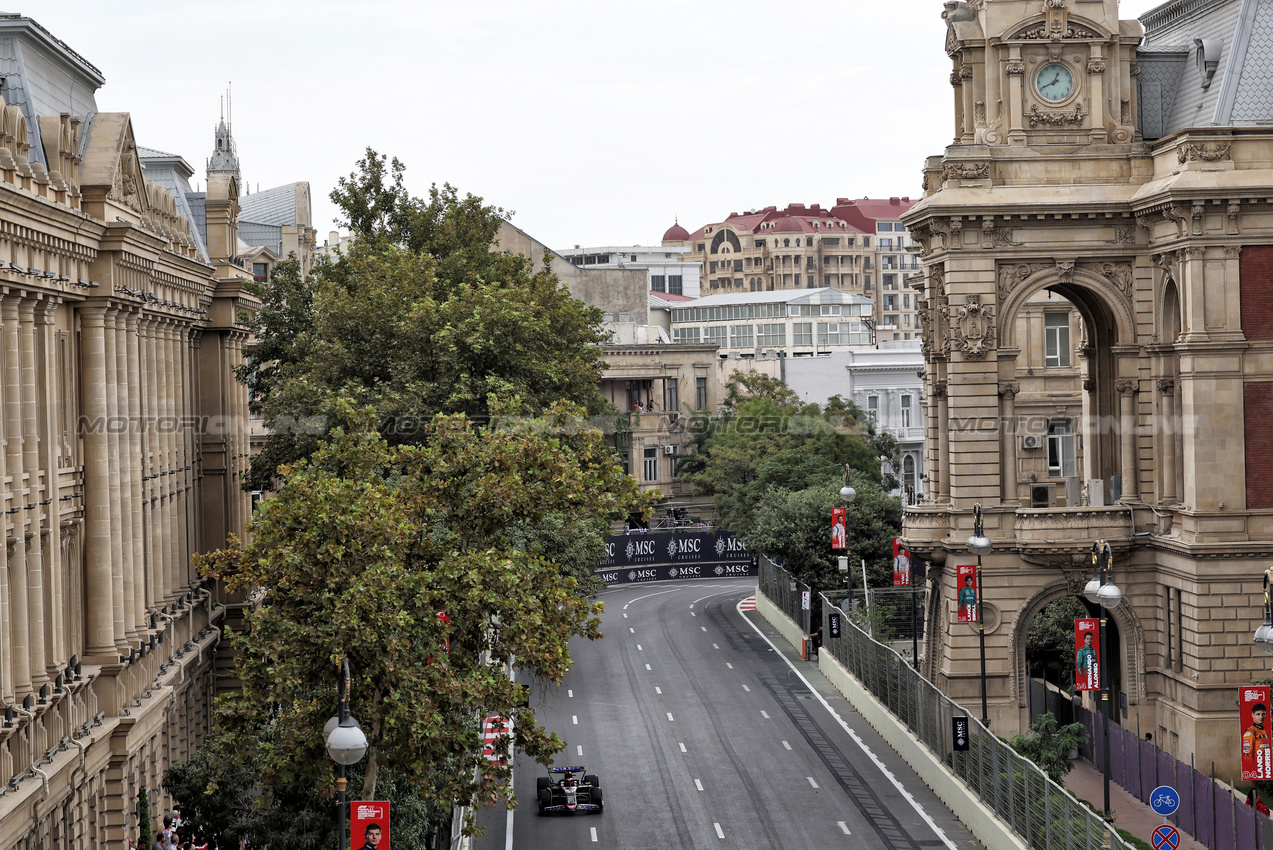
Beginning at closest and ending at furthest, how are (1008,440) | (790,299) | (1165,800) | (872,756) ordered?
1. (1165,800)
2. (1008,440)
3. (872,756)
4. (790,299)

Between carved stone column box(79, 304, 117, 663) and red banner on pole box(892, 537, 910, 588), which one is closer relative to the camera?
carved stone column box(79, 304, 117, 663)

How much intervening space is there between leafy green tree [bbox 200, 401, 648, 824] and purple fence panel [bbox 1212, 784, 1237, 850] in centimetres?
1362

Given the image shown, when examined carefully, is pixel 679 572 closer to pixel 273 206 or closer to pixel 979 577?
pixel 273 206

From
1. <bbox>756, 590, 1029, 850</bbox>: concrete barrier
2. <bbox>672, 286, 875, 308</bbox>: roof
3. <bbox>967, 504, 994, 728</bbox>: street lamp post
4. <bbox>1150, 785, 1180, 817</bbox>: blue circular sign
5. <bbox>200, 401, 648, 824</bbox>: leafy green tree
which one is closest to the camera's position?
<bbox>200, 401, 648, 824</bbox>: leafy green tree

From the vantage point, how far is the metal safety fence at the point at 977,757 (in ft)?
107

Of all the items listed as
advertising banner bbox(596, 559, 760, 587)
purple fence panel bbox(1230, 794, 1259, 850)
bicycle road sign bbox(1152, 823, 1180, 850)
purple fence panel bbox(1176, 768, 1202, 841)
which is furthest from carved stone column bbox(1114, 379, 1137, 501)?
advertising banner bbox(596, 559, 760, 587)

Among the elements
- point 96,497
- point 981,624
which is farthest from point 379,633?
point 981,624

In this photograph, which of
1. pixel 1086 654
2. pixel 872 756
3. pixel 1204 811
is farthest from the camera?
pixel 872 756

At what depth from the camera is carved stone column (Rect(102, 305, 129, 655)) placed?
35.4 metres

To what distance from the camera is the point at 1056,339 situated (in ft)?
245

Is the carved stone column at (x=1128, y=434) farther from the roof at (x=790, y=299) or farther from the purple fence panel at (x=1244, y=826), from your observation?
the roof at (x=790, y=299)

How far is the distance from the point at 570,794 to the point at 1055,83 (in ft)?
80.5

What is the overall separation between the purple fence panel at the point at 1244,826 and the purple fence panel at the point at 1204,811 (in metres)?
1.57

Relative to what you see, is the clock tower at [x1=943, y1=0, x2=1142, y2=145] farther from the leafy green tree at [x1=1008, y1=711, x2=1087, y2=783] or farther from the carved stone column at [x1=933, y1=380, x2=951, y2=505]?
the leafy green tree at [x1=1008, y1=711, x2=1087, y2=783]
